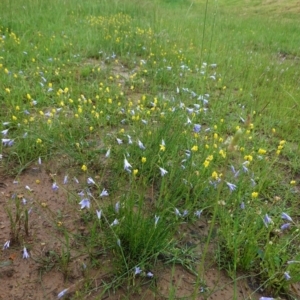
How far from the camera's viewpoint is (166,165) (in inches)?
Result: 96.7

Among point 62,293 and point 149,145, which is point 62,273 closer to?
point 62,293

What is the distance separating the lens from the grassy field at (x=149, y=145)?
1850 mm

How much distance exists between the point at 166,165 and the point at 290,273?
108 centimetres

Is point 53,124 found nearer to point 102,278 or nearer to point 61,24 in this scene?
point 102,278

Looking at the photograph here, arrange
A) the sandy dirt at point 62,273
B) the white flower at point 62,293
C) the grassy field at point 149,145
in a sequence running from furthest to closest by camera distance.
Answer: the grassy field at point 149,145 < the sandy dirt at point 62,273 < the white flower at point 62,293

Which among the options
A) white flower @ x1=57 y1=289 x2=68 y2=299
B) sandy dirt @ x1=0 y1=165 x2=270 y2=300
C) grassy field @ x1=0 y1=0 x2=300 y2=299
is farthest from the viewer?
grassy field @ x1=0 y1=0 x2=300 y2=299

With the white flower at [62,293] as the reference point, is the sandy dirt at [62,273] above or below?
below

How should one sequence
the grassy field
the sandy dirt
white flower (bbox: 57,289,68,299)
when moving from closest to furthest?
white flower (bbox: 57,289,68,299) < the sandy dirt < the grassy field

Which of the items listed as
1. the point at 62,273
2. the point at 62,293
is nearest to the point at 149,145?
the point at 62,273

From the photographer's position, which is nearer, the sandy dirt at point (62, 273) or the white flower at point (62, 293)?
the white flower at point (62, 293)

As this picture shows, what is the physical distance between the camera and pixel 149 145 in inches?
100

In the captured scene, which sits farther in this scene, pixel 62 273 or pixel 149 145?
pixel 149 145

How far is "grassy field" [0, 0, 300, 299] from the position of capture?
1850 millimetres

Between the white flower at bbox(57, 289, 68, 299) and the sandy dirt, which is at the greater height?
→ the white flower at bbox(57, 289, 68, 299)
